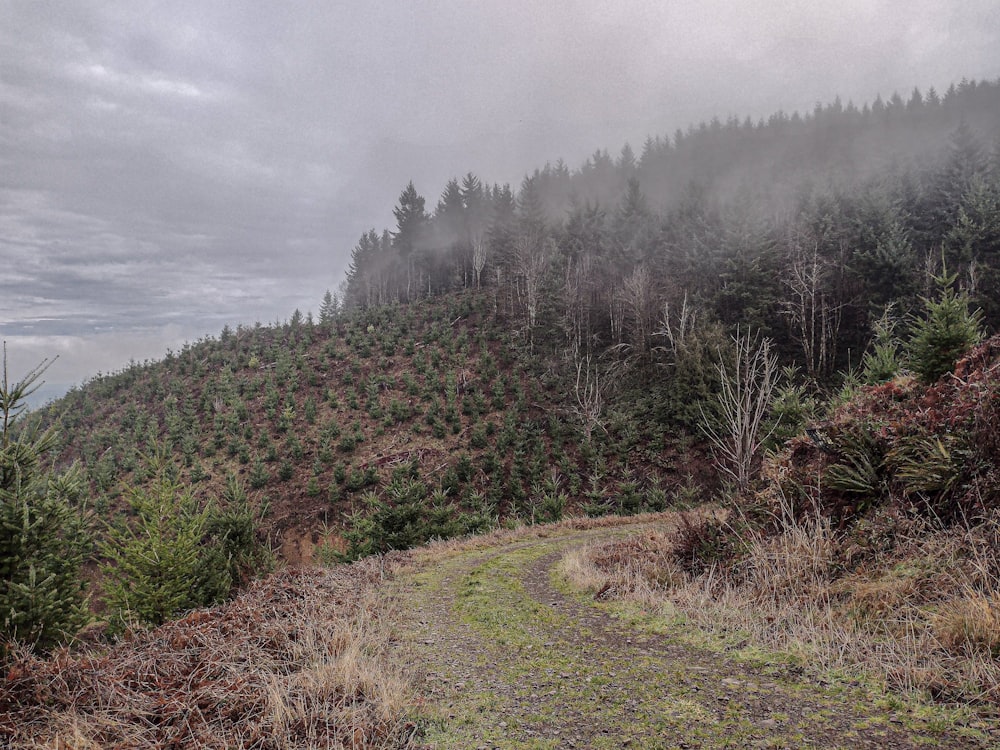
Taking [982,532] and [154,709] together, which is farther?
[982,532]

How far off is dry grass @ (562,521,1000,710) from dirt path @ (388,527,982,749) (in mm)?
407

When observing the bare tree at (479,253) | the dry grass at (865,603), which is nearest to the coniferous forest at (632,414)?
the dry grass at (865,603)

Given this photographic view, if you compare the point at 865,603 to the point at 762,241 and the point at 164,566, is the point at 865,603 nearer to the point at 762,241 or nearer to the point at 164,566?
the point at 164,566

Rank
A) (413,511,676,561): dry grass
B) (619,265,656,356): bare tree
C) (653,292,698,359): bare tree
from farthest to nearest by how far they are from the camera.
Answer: (619,265,656,356): bare tree → (653,292,698,359): bare tree → (413,511,676,561): dry grass

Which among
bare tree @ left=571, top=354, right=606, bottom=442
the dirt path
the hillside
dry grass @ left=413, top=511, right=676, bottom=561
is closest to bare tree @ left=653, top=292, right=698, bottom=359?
bare tree @ left=571, top=354, right=606, bottom=442

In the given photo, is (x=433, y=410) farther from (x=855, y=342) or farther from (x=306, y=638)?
(x=855, y=342)

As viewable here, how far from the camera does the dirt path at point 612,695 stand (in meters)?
2.86

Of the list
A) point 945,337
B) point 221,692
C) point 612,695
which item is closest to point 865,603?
point 612,695

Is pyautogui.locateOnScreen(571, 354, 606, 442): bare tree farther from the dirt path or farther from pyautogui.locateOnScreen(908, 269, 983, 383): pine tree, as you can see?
the dirt path

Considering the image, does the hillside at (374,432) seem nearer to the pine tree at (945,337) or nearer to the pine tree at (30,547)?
the pine tree at (30,547)

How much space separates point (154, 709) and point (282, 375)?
120ft

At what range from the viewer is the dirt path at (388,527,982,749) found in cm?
286

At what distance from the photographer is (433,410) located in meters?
31.7

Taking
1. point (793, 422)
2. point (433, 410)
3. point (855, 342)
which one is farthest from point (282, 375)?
point (855, 342)
